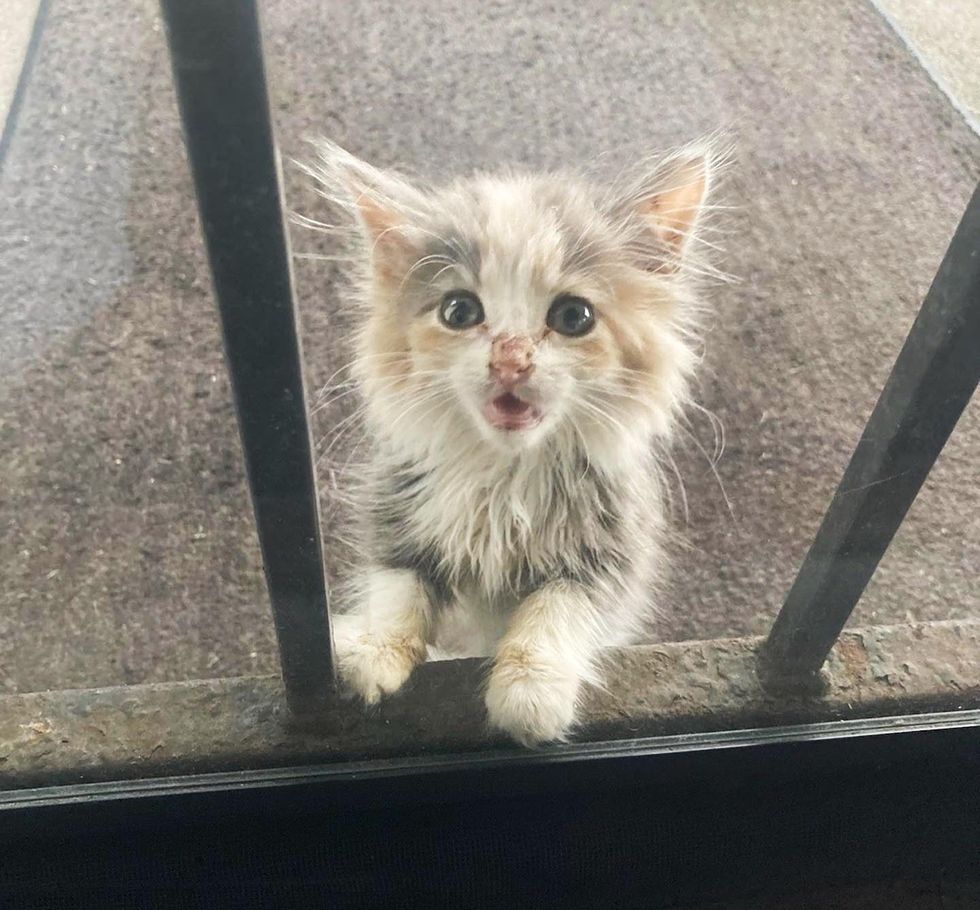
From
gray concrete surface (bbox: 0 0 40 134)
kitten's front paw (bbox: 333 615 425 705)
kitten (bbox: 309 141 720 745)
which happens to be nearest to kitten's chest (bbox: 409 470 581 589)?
kitten (bbox: 309 141 720 745)

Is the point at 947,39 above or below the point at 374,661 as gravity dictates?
above

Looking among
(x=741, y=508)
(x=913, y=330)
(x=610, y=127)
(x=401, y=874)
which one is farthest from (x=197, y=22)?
(x=741, y=508)

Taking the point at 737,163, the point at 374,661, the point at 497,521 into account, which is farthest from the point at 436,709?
the point at 737,163

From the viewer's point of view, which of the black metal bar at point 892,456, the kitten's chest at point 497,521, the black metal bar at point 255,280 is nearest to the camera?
the black metal bar at point 255,280

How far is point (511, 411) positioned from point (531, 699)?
264mm

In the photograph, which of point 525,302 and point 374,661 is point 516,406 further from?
point 374,661

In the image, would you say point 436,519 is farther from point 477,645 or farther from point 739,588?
point 739,588

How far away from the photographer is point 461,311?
85cm

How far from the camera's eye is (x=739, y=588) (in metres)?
1.15

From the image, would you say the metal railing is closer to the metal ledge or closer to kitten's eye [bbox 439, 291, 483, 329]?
the metal ledge

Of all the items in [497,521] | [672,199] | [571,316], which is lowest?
[497,521]

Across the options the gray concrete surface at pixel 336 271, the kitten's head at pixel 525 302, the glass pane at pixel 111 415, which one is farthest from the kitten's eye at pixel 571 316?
the glass pane at pixel 111 415

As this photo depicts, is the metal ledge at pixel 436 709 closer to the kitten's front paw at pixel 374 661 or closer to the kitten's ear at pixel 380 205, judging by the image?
the kitten's front paw at pixel 374 661

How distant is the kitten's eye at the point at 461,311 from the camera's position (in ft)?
2.77
